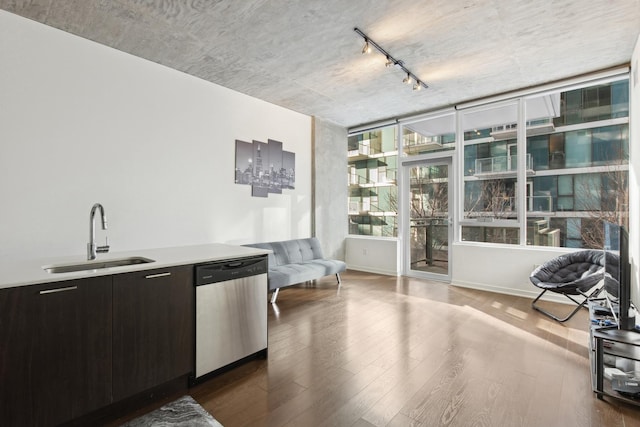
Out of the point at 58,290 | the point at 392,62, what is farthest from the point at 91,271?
the point at 392,62

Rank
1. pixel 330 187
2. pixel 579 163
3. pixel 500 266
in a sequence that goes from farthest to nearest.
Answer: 1. pixel 330 187
2. pixel 500 266
3. pixel 579 163

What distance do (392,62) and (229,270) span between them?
2.93m

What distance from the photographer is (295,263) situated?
4.80 meters

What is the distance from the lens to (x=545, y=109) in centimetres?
439

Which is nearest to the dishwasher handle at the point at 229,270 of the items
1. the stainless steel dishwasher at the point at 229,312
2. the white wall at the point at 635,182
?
the stainless steel dishwasher at the point at 229,312

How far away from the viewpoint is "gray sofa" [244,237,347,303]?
13.2 ft

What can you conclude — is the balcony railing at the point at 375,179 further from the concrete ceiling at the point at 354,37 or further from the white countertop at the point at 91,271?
the white countertop at the point at 91,271

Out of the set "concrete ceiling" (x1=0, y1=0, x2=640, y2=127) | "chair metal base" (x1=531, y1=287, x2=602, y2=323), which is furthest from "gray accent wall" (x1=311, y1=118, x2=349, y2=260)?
"chair metal base" (x1=531, y1=287, x2=602, y2=323)

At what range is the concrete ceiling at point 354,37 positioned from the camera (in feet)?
8.57

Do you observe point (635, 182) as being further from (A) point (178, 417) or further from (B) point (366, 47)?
(A) point (178, 417)

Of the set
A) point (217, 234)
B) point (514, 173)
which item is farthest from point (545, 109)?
point (217, 234)

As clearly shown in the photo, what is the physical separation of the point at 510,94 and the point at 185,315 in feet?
16.8

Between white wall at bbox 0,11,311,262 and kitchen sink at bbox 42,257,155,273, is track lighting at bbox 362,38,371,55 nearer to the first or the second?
white wall at bbox 0,11,311,262

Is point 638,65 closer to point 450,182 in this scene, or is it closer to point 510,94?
point 510,94
